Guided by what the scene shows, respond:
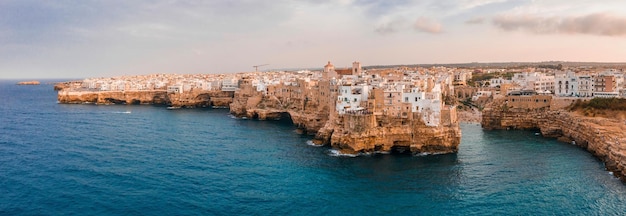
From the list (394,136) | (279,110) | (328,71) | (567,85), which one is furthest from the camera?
(328,71)

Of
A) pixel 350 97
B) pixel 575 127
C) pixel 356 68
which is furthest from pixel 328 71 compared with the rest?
pixel 575 127

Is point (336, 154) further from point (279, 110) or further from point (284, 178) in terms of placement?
point (279, 110)

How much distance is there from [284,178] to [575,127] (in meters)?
31.1

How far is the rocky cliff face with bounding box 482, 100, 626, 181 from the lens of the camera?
34719 mm

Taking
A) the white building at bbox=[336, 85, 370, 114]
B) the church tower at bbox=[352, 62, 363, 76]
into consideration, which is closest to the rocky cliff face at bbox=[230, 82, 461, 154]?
the white building at bbox=[336, 85, 370, 114]

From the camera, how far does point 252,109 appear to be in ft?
227

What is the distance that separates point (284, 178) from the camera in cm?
3366

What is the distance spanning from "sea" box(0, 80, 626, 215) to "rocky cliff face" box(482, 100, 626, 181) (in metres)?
1.15

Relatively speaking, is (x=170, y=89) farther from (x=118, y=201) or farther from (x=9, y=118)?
(x=118, y=201)

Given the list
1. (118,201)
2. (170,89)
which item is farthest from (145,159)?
(170,89)

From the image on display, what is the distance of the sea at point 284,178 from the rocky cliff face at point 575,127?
115 cm

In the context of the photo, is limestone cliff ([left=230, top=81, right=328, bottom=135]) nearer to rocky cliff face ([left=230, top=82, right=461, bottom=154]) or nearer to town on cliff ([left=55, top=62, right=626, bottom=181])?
town on cliff ([left=55, top=62, right=626, bottom=181])

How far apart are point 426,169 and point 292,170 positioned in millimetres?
10502

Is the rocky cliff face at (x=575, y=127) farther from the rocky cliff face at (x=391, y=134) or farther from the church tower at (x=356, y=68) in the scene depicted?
the church tower at (x=356, y=68)
